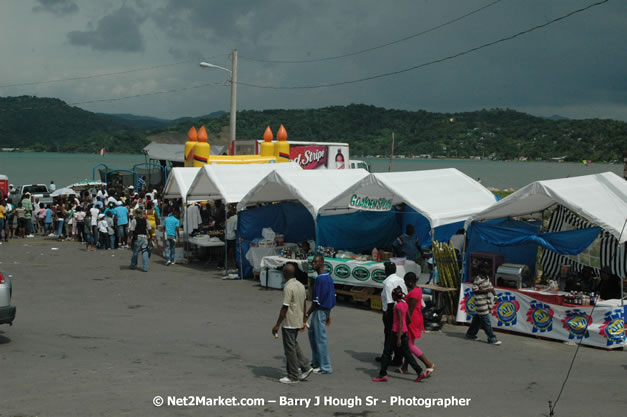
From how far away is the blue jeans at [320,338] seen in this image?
836 centimetres

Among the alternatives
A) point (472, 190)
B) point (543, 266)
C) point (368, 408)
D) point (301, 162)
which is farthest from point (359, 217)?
point (301, 162)

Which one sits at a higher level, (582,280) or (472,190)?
(472,190)

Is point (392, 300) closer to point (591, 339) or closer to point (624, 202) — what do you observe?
point (591, 339)

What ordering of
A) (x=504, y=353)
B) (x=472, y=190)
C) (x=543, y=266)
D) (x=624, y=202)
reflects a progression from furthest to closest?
(x=472, y=190)
(x=543, y=266)
(x=624, y=202)
(x=504, y=353)

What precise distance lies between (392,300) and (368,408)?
2047 millimetres

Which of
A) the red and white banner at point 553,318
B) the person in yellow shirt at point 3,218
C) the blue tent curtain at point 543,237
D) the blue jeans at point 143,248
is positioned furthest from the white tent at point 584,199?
the person in yellow shirt at point 3,218

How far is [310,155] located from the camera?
32344mm

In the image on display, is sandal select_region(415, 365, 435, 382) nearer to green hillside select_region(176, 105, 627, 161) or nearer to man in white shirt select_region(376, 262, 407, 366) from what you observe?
man in white shirt select_region(376, 262, 407, 366)

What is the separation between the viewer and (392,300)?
28.9ft

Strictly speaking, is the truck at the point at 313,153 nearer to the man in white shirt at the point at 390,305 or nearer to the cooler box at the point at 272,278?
the cooler box at the point at 272,278

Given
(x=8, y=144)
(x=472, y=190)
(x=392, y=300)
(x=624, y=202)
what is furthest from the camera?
Result: (x=8, y=144)

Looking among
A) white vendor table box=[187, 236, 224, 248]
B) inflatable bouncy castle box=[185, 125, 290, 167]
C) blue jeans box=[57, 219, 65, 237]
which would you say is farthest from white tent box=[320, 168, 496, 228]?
blue jeans box=[57, 219, 65, 237]

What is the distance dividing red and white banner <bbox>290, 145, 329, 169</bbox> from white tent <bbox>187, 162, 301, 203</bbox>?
37.8 ft

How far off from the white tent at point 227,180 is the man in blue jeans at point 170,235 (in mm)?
1139
